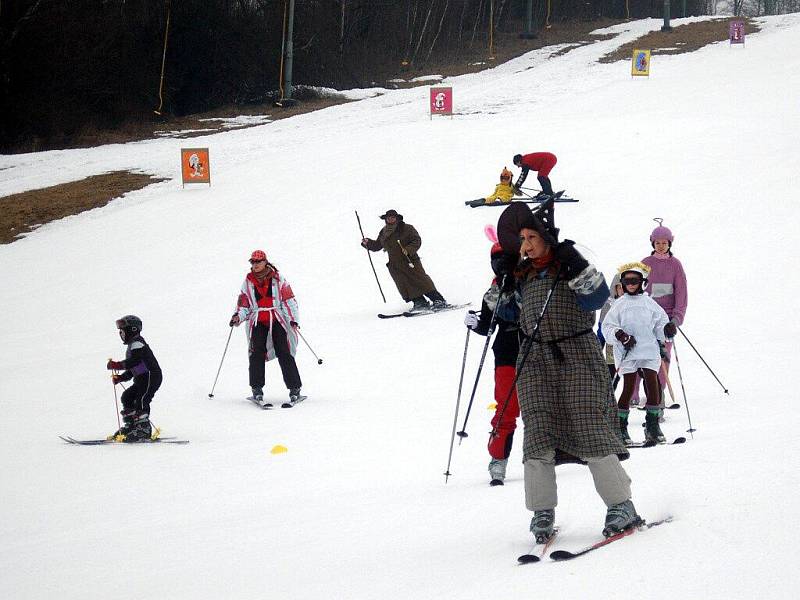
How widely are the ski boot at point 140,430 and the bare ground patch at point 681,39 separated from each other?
31433 millimetres

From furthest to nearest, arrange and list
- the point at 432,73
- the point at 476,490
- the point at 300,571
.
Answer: the point at 432,73, the point at 476,490, the point at 300,571

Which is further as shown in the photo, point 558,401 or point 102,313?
point 102,313

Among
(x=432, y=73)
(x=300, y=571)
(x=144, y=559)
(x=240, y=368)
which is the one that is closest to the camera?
(x=300, y=571)

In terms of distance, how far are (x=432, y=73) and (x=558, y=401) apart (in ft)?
126

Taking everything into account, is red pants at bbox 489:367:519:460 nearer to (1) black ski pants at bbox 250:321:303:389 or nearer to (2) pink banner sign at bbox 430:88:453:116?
(1) black ski pants at bbox 250:321:303:389

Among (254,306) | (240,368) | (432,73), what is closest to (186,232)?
(240,368)

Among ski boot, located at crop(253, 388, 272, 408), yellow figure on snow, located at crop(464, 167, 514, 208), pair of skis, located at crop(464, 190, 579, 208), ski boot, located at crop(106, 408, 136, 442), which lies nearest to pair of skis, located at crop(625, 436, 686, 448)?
ski boot, located at crop(253, 388, 272, 408)

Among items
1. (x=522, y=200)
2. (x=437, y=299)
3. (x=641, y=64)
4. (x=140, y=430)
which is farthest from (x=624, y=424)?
(x=641, y=64)

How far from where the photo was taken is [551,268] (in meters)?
4.61

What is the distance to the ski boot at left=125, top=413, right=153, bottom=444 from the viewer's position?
8.91 metres

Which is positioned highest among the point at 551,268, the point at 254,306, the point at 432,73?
the point at 432,73

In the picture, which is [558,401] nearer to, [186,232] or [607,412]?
[607,412]

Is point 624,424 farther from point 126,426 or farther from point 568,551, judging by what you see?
point 126,426

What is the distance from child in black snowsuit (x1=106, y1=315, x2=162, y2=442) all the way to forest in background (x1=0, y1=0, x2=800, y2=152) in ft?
76.4
